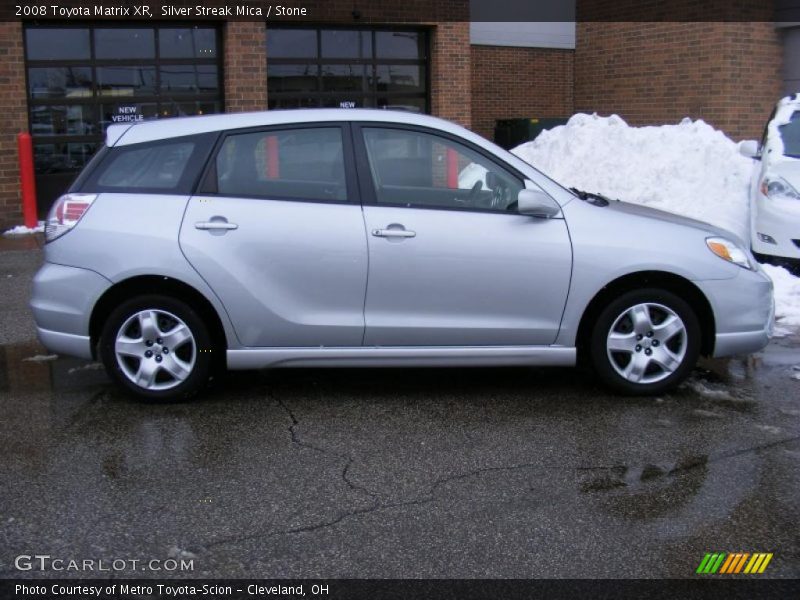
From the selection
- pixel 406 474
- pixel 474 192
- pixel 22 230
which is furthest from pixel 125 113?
pixel 406 474

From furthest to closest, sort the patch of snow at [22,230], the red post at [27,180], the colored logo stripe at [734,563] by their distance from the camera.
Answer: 1. the patch of snow at [22,230]
2. the red post at [27,180]
3. the colored logo stripe at [734,563]

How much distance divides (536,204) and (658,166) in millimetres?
7102

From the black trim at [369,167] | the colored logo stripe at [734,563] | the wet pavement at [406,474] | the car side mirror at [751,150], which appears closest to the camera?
the colored logo stripe at [734,563]

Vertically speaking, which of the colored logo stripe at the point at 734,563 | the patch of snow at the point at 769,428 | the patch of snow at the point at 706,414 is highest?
the patch of snow at the point at 706,414

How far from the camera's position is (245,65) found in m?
13.9

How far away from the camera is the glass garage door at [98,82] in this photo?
1334cm

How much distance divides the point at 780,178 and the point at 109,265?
686 cm

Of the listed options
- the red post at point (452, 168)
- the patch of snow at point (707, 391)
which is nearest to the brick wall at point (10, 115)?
the red post at point (452, 168)

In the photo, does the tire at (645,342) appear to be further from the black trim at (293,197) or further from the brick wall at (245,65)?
the brick wall at (245,65)

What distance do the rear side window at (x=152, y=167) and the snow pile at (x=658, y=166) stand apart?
6.83 metres

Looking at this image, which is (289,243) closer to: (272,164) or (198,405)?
(272,164)

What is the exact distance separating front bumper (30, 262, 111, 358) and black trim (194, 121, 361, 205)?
2.71ft

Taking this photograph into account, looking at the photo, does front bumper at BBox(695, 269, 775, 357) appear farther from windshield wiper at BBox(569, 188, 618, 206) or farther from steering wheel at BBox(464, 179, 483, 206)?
steering wheel at BBox(464, 179, 483, 206)

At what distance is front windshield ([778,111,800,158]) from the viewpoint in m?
9.84
